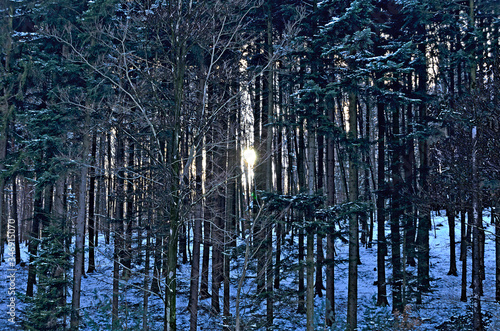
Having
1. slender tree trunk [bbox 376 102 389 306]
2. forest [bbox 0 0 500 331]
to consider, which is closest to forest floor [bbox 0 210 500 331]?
forest [bbox 0 0 500 331]

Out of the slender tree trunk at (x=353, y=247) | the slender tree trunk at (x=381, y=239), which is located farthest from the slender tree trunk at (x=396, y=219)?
the slender tree trunk at (x=353, y=247)

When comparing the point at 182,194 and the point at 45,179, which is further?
the point at 45,179

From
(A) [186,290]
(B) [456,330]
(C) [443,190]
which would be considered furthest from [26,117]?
(B) [456,330]

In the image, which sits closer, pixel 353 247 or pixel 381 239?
pixel 353 247

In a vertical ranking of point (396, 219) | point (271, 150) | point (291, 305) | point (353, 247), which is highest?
point (271, 150)

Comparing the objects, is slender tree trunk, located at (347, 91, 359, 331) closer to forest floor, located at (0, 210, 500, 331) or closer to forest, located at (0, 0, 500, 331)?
forest, located at (0, 0, 500, 331)

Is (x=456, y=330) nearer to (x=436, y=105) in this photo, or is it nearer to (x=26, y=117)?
(x=436, y=105)

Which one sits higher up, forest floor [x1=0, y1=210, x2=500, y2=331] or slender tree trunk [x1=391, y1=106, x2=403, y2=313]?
slender tree trunk [x1=391, y1=106, x2=403, y2=313]

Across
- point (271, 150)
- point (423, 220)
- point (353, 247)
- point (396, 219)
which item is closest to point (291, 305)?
point (353, 247)

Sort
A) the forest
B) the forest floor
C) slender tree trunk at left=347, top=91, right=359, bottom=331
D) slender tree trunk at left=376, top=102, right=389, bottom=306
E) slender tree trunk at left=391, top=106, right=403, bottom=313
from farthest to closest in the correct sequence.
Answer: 1. slender tree trunk at left=376, top=102, right=389, bottom=306
2. slender tree trunk at left=391, top=106, right=403, bottom=313
3. the forest floor
4. slender tree trunk at left=347, top=91, right=359, bottom=331
5. the forest

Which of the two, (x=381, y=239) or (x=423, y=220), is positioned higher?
(x=423, y=220)

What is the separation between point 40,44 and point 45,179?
276 inches

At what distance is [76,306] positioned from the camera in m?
15.2

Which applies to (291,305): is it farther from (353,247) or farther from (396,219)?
(396,219)
